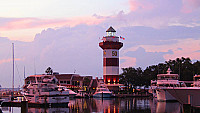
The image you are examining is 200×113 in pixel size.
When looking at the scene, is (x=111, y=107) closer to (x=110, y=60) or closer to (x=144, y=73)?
(x=110, y=60)

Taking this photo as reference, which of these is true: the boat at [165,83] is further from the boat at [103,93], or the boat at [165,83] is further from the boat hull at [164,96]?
the boat at [103,93]

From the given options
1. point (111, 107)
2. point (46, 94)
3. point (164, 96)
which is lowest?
point (111, 107)

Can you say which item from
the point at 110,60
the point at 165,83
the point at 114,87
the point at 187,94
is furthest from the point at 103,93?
the point at 187,94

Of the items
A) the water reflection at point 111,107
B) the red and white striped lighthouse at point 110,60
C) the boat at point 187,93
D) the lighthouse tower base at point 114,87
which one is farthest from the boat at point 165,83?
the lighthouse tower base at point 114,87

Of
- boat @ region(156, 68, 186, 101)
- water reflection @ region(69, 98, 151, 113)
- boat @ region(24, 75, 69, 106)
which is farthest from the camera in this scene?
boat @ region(156, 68, 186, 101)

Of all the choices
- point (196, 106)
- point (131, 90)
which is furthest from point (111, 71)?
point (196, 106)

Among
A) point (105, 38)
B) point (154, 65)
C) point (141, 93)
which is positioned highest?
point (105, 38)

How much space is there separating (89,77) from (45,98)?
76.2 m

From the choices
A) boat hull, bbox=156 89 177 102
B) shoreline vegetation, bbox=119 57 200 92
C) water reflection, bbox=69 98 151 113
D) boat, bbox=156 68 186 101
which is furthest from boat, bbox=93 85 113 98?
boat hull, bbox=156 89 177 102

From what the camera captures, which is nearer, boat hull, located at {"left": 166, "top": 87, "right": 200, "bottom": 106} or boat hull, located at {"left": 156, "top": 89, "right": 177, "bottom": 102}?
boat hull, located at {"left": 166, "top": 87, "right": 200, "bottom": 106}

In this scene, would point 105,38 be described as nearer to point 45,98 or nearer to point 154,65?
point 154,65

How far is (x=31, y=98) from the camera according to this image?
6725cm

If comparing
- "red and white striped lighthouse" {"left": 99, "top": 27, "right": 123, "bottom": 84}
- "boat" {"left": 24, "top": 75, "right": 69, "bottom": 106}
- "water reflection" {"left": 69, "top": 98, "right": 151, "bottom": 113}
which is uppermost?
"red and white striped lighthouse" {"left": 99, "top": 27, "right": 123, "bottom": 84}

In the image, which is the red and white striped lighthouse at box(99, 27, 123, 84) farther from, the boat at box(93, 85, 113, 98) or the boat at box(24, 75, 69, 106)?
the boat at box(24, 75, 69, 106)
